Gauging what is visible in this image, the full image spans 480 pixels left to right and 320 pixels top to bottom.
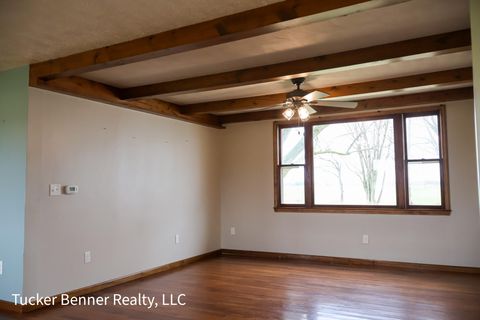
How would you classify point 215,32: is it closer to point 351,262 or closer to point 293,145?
point 293,145

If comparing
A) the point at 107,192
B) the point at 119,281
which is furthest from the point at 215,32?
the point at 119,281

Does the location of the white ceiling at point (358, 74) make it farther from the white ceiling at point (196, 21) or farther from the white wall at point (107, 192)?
the white wall at point (107, 192)

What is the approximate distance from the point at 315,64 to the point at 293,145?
2.89m

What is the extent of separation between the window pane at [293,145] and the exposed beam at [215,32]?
3.72 m

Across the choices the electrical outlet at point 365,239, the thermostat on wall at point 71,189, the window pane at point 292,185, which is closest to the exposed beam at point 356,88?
the window pane at point 292,185

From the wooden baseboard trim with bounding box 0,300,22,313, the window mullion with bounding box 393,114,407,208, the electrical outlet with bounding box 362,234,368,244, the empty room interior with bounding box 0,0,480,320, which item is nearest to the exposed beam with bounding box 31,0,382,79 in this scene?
the empty room interior with bounding box 0,0,480,320

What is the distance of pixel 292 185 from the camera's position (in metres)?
6.55

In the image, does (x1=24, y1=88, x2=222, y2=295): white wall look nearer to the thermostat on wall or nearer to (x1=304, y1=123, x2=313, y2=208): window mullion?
the thermostat on wall

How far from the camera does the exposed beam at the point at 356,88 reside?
14.2ft

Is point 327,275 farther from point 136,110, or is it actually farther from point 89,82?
point 89,82

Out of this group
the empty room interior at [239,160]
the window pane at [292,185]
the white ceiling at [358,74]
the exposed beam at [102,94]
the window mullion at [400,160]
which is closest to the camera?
the empty room interior at [239,160]

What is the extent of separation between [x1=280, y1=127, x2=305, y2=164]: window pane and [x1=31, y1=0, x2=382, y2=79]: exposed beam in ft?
12.2

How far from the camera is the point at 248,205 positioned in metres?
6.84

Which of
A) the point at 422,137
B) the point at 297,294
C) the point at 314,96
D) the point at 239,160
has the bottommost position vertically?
the point at 297,294
